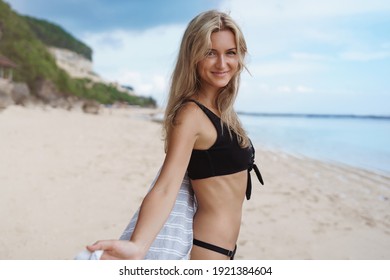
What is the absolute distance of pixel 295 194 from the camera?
232 inches

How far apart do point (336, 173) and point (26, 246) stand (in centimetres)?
676

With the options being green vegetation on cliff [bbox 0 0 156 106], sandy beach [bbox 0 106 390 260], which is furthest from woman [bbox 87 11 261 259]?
green vegetation on cliff [bbox 0 0 156 106]

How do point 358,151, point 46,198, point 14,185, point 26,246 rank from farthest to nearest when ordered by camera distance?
point 358,151
point 14,185
point 46,198
point 26,246

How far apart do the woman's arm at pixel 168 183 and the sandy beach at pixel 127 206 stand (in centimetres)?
222

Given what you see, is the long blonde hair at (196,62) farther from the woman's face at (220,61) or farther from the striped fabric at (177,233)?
the striped fabric at (177,233)

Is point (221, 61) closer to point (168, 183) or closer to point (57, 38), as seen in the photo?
point (168, 183)

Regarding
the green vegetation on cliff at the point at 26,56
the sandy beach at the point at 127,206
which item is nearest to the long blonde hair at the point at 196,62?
the sandy beach at the point at 127,206

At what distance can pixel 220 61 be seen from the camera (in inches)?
55.7

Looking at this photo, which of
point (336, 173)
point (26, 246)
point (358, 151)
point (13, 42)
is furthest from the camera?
point (13, 42)

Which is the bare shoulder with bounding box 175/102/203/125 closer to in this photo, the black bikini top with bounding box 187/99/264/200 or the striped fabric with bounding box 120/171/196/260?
the black bikini top with bounding box 187/99/264/200

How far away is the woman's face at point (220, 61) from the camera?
140 cm

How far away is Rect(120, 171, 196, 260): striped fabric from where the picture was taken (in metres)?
1.40
